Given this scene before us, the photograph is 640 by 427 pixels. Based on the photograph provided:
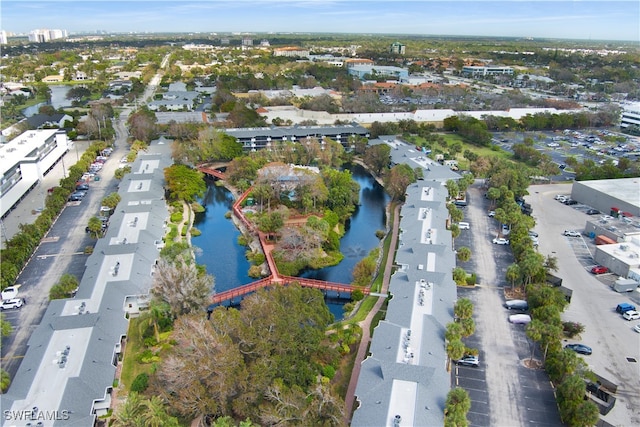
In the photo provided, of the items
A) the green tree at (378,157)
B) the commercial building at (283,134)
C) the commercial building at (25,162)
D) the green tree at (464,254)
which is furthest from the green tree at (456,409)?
the commercial building at (283,134)

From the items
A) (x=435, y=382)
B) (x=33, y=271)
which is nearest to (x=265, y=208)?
(x=33, y=271)

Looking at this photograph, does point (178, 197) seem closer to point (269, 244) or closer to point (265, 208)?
point (265, 208)

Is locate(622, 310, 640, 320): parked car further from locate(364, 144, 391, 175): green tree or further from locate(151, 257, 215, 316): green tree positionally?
locate(364, 144, 391, 175): green tree

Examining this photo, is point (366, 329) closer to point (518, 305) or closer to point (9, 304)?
point (518, 305)

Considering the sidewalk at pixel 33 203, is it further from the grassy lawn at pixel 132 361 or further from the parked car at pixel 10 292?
the grassy lawn at pixel 132 361

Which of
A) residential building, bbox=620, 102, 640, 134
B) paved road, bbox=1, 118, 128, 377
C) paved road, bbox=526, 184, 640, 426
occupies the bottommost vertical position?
paved road, bbox=1, 118, 128, 377

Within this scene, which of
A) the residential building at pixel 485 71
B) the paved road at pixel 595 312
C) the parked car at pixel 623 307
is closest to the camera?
the paved road at pixel 595 312

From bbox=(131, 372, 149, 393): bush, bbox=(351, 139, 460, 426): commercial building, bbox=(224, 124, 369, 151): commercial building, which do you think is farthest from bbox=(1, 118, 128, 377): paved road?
bbox=(351, 139, 460, 426): commercial building
